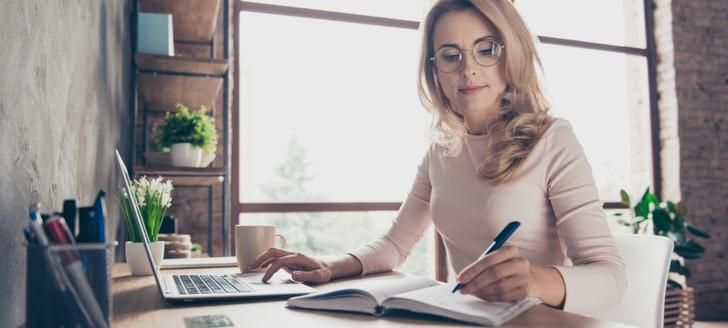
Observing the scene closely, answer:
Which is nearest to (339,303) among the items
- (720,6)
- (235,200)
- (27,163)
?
(27,163)

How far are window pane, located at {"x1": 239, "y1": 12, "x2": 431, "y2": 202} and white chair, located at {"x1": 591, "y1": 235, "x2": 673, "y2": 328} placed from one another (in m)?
2.43

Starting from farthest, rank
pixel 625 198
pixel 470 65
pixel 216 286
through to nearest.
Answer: pixel 625 198, pixel 470 65, pixel 216 286

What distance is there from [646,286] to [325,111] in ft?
8.79

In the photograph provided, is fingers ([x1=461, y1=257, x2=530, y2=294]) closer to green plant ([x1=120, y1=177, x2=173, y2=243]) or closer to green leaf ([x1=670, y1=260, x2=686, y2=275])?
green plant ([x1=120, y1=177, x2=173, y2=243])

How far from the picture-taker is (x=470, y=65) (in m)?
1.35

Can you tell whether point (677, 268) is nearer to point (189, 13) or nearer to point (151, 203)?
point (189, 13)

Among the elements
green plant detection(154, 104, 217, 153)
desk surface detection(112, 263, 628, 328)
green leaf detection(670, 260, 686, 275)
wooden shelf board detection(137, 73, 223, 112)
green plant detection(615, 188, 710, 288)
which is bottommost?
green leaf detection(670, 260, 686, 275)

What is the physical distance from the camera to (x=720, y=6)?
4.59 meters

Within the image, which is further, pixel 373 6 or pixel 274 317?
pixel 373 6

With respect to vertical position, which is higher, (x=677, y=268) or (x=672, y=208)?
(x=672, y=208)

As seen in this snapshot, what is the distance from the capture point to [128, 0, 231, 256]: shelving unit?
2143mm

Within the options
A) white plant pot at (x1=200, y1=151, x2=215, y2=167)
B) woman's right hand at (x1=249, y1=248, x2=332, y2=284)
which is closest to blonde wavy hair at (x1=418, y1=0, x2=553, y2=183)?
woman's right hand at (x1=249, y1=248, x2=332, y2=284)

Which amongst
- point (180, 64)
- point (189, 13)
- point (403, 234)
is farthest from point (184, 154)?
point (403, 234)

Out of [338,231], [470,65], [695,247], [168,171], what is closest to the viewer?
[470,65]
